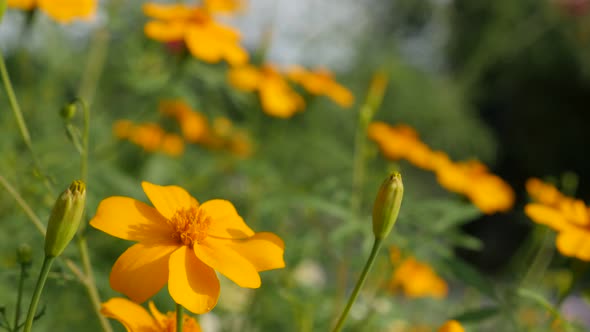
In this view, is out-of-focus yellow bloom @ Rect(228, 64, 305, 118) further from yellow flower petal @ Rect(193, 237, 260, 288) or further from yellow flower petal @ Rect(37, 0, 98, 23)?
yellow flower petal @ Rect(193, 237, 260, 288)

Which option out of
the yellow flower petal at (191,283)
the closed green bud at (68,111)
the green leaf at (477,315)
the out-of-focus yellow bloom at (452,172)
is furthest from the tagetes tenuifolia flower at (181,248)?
the out-of-focus yellow bloom at (452,172)

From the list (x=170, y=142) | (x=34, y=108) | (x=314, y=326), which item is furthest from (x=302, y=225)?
(x=34, y=108)

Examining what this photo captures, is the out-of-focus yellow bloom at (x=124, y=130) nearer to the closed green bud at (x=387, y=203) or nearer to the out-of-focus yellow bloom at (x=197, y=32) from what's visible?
the out-of-focus yellow bloom at (x=197, y=32)

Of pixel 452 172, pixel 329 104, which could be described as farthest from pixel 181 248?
pixel 329 104

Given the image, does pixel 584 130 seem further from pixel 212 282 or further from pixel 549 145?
pixel 212 282

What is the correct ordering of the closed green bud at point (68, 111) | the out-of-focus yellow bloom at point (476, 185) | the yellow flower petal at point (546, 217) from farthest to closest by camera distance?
the out-of-focus yellow bloom at point (476, 185)
the yellow flower petal at point (546, 217)
the closed green bud at point (68, 111)

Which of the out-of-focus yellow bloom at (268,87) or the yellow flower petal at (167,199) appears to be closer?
the yellow flower petal at (167,199)
